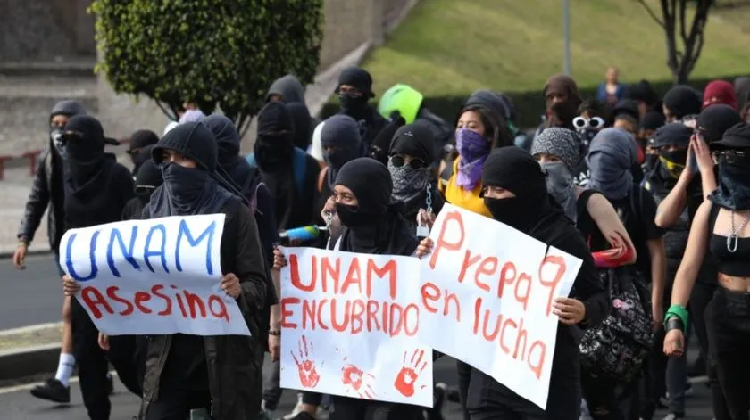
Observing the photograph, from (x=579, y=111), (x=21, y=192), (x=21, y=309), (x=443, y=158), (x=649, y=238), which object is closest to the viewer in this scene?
(x=649, y=238)

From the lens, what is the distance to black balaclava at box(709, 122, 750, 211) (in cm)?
708

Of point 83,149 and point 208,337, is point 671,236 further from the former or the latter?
point 208,337

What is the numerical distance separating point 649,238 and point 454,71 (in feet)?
78.1

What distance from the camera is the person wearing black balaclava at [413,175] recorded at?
8219 millimetres

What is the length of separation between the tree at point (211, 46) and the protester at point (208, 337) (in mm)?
9997

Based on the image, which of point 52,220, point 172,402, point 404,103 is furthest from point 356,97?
point 172,402

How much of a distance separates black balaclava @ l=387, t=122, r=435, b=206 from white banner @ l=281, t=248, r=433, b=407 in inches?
35.4

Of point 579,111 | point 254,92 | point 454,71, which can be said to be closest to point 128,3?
point 254,92

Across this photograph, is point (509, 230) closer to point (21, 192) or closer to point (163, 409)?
point (163, 409)

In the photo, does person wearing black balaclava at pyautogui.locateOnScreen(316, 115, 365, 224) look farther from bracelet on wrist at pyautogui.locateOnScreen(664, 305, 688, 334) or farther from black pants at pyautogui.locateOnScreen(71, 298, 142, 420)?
bracelet on wrist at pyautogui.locateOnScreen(664, 305, 688, 334)

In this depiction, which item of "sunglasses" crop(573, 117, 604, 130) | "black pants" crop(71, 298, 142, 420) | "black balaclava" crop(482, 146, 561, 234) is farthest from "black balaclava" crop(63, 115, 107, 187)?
"black balaclava" crop(482, 146, 561, 234)

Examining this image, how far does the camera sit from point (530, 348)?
6.21 m

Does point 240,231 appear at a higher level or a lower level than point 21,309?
higher

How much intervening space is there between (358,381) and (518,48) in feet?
91.8
